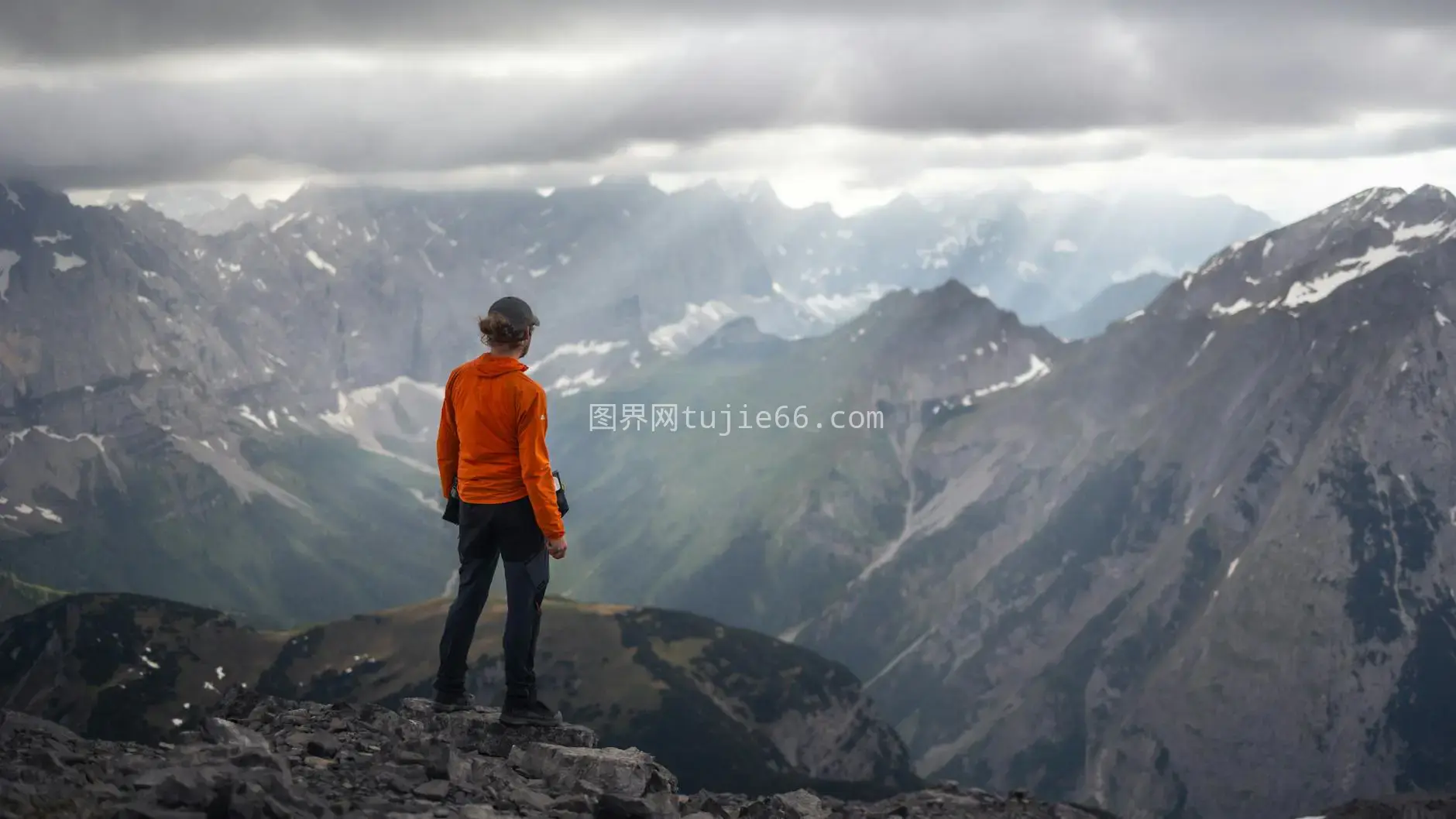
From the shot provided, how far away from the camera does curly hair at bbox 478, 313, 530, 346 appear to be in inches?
951

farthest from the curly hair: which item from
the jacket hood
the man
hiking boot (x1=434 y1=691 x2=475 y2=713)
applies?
hiking boot (x1=434 y1=691 x2=475 y2=713)

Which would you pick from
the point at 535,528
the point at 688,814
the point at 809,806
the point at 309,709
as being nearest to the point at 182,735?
the point at 309,709

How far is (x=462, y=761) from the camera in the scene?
23.7 metres

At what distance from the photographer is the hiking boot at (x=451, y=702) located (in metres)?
28.0

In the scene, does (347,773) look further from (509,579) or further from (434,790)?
(509,579)

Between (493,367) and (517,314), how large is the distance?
3.34 ft

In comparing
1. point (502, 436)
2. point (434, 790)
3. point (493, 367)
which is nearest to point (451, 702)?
point (434, 790)

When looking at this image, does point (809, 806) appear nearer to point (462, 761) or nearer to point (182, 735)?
point (462, 761)

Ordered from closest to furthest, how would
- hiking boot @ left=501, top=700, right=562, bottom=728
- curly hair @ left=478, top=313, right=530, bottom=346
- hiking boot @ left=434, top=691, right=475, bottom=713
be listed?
curly hair @ left=478, top=313, right=530, bottom=346 < hiking boot @ left=501, top=700, right=562, bottom=728 < hiking boot @ left=434, top=691, right=475, bottom=713

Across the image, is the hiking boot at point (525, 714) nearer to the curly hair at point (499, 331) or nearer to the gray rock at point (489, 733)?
the gray rock at point (489, 733)

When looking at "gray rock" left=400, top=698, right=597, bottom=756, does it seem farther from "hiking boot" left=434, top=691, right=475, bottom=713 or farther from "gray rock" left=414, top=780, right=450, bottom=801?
"gray rock" left=414, top=780, right=450, bottom=801

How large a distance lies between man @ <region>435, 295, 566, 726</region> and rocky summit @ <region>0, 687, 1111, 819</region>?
1826mm

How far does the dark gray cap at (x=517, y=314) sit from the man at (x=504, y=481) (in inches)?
0.5

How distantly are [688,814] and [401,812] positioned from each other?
5.93 m
